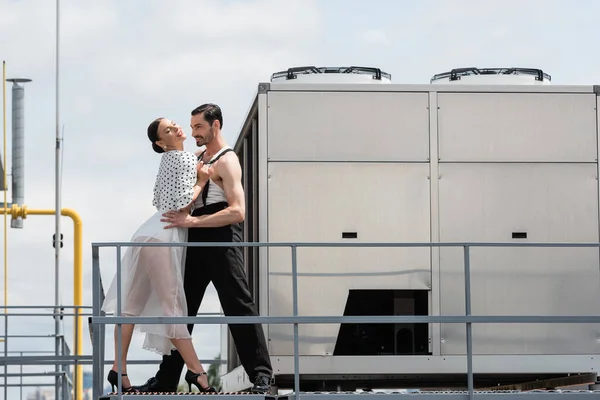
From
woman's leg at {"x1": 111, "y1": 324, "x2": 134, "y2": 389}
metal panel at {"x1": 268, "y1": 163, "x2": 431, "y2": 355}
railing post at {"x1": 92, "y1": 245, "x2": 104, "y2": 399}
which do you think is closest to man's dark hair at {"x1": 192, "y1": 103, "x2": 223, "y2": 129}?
metal panel at {"x1": 268, "y1": 163, "x2": 431, "y2": 355}

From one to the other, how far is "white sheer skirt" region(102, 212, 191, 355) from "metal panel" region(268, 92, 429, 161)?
1440mm

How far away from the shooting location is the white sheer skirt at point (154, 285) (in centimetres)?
884

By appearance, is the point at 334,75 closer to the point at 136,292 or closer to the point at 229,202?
the point at 229,202

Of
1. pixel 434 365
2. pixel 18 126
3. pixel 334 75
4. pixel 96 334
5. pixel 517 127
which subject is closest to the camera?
A: pixel 96 334

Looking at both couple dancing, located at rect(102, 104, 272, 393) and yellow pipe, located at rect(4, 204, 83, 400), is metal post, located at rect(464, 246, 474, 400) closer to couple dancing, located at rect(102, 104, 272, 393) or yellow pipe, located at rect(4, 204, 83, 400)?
couple dancing, located at rect(102, 104, 272, 393)

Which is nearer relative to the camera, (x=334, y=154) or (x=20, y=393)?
(x=334, y=154)

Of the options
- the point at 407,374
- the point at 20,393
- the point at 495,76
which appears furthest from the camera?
the point at 20,393

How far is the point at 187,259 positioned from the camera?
9102mm

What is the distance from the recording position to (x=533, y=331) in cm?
991

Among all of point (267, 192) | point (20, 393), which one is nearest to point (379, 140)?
point (267, 192)

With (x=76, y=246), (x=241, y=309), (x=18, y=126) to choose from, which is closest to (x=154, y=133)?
(x=241, y=309)

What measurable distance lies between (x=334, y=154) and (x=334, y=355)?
5.12 feet

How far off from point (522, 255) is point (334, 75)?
2.13 m

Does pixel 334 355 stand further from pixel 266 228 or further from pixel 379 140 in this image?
pixel 379 140
